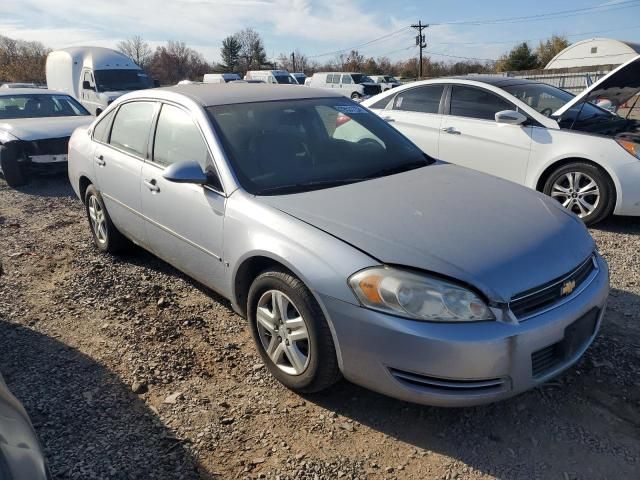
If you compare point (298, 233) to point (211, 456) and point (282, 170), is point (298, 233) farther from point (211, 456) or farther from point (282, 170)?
point (211, 456)

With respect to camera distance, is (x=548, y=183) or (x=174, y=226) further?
(x=548, y=183)

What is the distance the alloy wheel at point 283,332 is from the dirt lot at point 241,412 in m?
0.20

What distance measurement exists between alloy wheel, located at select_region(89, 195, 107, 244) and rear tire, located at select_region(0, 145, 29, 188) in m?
3.83

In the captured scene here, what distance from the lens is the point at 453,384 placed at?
224cm

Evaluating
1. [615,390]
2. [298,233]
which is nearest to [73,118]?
[298,233]

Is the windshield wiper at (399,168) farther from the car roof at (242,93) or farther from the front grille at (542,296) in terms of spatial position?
the front grille at (542,296)

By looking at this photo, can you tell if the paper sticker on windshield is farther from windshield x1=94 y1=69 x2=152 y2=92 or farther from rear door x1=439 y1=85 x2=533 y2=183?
windshield x1=94 y1=69 x2=152 y2=92

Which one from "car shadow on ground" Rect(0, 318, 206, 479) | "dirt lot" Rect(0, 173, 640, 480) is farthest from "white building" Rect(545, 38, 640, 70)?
"car shadow on ground" Rect(0, 318, 206, 479)

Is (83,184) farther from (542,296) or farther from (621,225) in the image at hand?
(621,225)

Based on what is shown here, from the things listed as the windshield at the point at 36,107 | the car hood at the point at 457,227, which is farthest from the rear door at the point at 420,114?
the windshield at the point at 36,107

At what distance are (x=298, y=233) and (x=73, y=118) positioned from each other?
7.97 metres

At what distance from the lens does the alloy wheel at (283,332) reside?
2.61 metres

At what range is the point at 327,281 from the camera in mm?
2363

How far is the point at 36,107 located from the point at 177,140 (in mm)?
7318
